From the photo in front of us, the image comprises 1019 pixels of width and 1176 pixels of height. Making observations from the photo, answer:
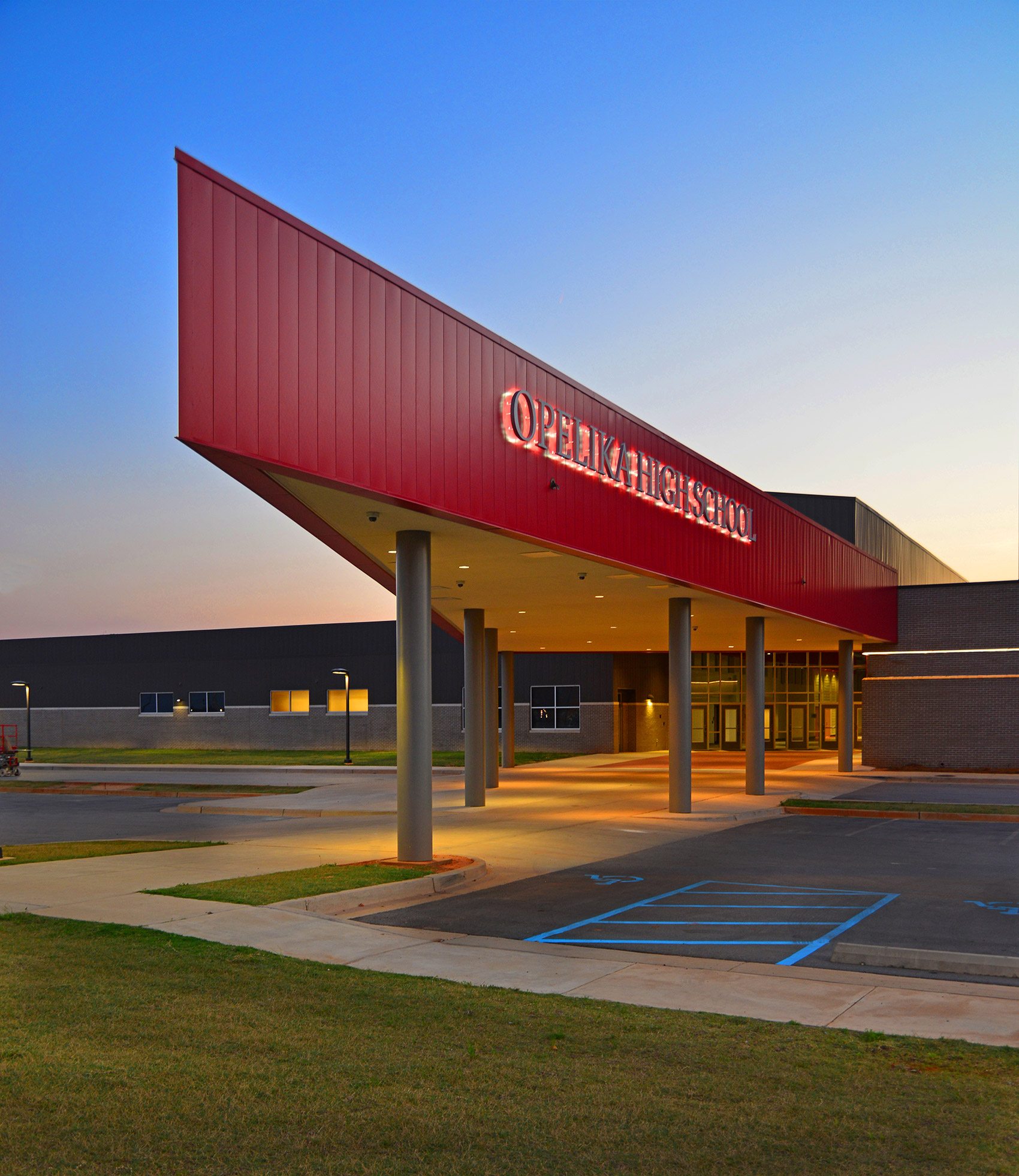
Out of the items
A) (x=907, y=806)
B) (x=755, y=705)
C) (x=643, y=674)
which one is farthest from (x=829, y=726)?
(x=907, y=806)

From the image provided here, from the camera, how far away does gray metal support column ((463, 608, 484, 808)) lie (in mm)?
26375

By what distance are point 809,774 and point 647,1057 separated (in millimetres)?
33888

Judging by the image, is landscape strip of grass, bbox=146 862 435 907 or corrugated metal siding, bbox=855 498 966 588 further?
corrugated metal siding, bbox=855 498 966 588

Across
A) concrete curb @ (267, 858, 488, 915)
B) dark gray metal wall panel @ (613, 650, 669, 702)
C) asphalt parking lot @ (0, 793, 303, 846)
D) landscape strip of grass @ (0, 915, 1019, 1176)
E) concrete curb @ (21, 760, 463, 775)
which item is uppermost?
dark gray metal wall panel @ (613, 650, 669, 702)

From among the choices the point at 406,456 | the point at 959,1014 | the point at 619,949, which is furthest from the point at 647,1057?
the point at 406,456

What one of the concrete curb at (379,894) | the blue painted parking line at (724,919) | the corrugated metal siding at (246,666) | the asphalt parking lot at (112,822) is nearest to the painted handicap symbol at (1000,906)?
the blue painted parking line at (724,919)

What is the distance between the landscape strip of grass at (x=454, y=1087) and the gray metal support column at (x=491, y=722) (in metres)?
21.8

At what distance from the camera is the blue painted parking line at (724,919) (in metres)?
10.9

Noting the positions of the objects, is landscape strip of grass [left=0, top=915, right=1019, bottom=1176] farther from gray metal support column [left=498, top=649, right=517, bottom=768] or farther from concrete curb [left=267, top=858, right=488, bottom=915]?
gray metal support column [left=498, top=649, right=517, bottom=768]

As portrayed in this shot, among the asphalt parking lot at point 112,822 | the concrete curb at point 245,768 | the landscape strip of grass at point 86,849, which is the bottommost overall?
the concrete curb at point 245,768

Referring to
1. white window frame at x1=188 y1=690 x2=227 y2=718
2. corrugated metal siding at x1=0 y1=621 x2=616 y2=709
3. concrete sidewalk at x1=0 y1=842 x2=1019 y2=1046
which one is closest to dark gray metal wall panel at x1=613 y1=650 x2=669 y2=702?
corrugated metal siding at x1=0 y1=621 x2=616 y2=709

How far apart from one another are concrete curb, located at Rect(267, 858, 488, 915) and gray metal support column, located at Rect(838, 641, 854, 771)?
2714cm

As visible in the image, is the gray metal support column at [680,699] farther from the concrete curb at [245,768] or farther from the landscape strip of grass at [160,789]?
the concrete curb at [245,768]

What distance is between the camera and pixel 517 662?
57.2m
